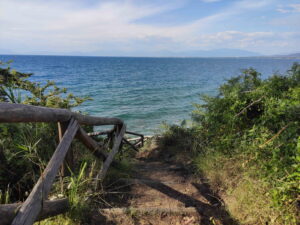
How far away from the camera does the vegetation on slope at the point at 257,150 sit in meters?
2.64

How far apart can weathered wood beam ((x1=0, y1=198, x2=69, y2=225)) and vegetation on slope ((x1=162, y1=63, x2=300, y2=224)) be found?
2.19m

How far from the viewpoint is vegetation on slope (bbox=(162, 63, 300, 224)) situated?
2.64 metres

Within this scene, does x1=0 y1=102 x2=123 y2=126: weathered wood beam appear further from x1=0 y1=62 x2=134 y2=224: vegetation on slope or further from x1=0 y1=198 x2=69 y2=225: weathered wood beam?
x1=0 y1=198 x2=69 y2=225: weathered wood beam

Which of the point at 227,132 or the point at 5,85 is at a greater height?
the point at 5,85

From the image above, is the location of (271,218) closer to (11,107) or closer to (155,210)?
(155,210)

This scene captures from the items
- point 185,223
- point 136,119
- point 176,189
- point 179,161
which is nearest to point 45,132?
point 176,189

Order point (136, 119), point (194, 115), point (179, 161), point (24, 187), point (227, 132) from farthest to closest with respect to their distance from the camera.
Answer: point (136, 119) → point (194, 115) → point (179, 161) → point (227, 132) → point (24, 187)

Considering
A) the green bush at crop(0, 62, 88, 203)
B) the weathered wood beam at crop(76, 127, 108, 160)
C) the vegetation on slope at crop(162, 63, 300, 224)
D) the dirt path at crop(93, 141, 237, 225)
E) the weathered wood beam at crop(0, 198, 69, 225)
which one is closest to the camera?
the weathered wood beam at crop(0, 198, 69, 225)

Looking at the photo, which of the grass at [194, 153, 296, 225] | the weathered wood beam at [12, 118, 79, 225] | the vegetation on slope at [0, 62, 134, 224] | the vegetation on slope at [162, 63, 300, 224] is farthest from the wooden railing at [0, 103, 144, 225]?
the vegetation on slope at [162, 63, 300, 224]

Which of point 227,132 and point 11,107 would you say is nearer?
point 11,107

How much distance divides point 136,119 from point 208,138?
38.5ft

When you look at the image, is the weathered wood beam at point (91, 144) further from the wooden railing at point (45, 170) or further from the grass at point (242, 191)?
the grass at point (242, 191)

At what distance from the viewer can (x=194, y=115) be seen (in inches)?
258

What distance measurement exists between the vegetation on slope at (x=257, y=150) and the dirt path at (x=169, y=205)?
250 mm
